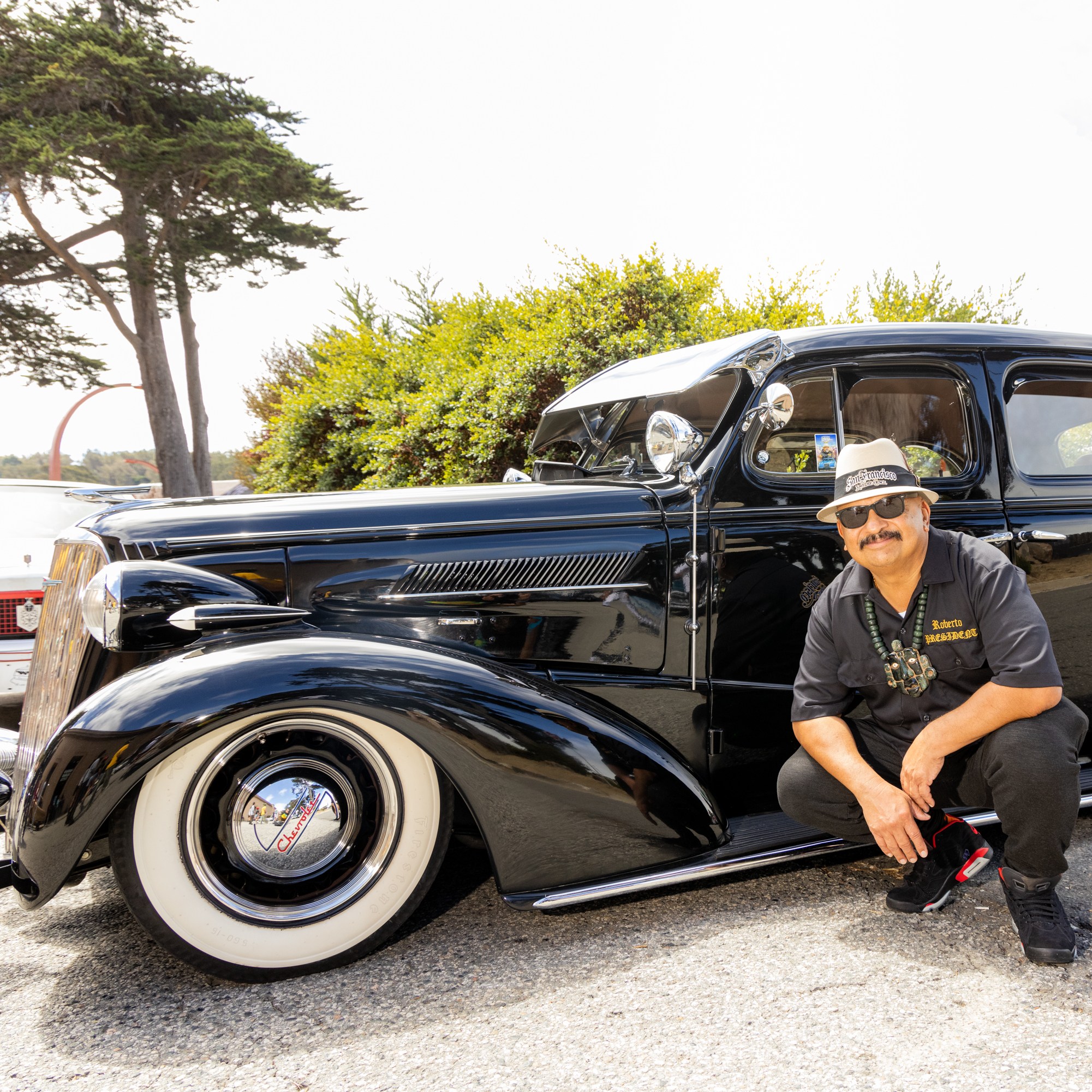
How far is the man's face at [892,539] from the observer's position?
7.45 ft

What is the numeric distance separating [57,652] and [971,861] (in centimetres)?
270

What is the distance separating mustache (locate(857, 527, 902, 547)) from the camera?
227 centimetres

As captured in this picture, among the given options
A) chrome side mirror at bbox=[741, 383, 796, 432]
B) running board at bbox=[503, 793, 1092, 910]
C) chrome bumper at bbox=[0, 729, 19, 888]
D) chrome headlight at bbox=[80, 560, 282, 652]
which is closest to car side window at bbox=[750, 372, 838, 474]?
chrome side mirror at bbox=[741, 383, 796, 432]

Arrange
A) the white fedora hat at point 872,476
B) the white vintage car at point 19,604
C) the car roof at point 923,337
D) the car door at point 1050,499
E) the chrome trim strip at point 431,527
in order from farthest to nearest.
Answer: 1. the white vintage car at point 19,604
2. the car door at point 1050,499
3. the car roof at point 923,337
4. the chrome trim strip at point 431,527
5. the white fedora hat at point 872,476

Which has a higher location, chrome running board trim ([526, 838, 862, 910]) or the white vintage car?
the white vintage car

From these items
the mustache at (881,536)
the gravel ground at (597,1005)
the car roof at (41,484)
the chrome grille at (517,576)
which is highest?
the car roof at (41,484)

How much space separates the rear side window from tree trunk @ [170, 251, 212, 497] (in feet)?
56.0

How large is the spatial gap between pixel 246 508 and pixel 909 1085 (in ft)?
7.13

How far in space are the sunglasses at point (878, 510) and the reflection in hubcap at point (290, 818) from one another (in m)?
1.52

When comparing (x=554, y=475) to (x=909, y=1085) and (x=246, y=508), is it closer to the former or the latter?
(x=246, y=508)

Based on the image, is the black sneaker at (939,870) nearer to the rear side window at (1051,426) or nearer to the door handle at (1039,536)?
the door handle at (1039,536)

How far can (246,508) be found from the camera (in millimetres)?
2551

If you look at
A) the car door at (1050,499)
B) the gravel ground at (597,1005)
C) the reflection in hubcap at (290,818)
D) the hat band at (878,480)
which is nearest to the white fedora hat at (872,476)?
the hat band at (878,480)

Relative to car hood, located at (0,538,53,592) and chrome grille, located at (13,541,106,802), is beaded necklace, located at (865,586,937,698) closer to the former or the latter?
chrome grille, located at (13,541,106,802)
